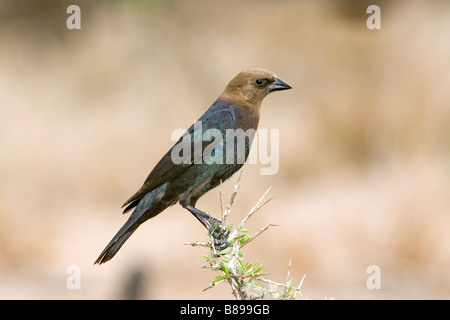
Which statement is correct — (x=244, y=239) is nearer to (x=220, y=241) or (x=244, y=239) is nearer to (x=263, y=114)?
(x=220, y=241)

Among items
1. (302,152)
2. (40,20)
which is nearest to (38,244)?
(40,20)

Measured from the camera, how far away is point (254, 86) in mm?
4836

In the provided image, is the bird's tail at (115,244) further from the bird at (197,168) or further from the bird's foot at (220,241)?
the bird's foot at (220,241)

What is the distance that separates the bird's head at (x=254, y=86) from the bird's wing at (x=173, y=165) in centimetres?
18

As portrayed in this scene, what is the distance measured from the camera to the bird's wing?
14.6 feet

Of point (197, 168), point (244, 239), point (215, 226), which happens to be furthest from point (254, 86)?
point (244, 239)

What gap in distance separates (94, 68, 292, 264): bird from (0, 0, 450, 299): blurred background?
482cm

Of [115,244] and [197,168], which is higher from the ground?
[197,168]

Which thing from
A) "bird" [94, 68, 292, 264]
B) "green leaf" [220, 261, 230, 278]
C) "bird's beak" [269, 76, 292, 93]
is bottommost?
"green leaf" [220, 261, 230, 278]

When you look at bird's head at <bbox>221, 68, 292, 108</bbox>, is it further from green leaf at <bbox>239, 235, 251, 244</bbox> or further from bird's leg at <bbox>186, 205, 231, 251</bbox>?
green leaf at <bbox>239, 235, 251, 244</bbox>

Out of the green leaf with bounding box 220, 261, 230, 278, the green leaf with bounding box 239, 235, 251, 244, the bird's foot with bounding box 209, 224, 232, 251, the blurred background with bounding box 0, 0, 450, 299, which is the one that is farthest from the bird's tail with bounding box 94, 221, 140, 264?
the blurred background with bounding box 0, 0, 450, 299

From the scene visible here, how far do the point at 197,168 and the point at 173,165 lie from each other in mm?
166

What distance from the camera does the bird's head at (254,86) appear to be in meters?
4.81

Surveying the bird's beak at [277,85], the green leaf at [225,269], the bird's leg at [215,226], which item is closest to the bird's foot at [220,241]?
the bird's leg at [215,226]
